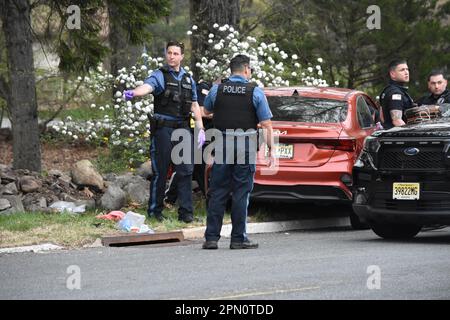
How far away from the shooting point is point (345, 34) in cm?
2327

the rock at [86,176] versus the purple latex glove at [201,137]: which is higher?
the purple latex glove at [201,137]

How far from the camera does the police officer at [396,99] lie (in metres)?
12.5

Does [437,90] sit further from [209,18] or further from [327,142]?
[209,18]

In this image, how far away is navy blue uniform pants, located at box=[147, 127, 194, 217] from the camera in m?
12.0

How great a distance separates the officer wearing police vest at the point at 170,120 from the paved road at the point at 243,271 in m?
1.04

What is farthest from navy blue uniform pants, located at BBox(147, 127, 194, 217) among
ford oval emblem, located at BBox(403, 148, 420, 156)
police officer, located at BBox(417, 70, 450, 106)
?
police officer, located at BBox(417, 70, 450, 106)

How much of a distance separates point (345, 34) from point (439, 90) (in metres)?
10.3

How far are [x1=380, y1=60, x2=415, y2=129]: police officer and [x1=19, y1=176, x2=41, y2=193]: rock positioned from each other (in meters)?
4.41

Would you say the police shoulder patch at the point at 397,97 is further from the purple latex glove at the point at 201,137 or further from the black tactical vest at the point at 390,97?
the purple latex glove at the point at 201,137

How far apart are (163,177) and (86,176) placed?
192cm

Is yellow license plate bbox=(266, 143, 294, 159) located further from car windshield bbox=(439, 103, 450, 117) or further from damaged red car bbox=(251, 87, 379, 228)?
car windshield bbox=(439, 103, 450, 117)

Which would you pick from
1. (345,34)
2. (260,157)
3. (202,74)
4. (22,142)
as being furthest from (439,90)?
(345,34)

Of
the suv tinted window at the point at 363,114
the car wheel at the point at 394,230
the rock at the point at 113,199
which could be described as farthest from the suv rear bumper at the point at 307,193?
the rock at the point at 113,199
